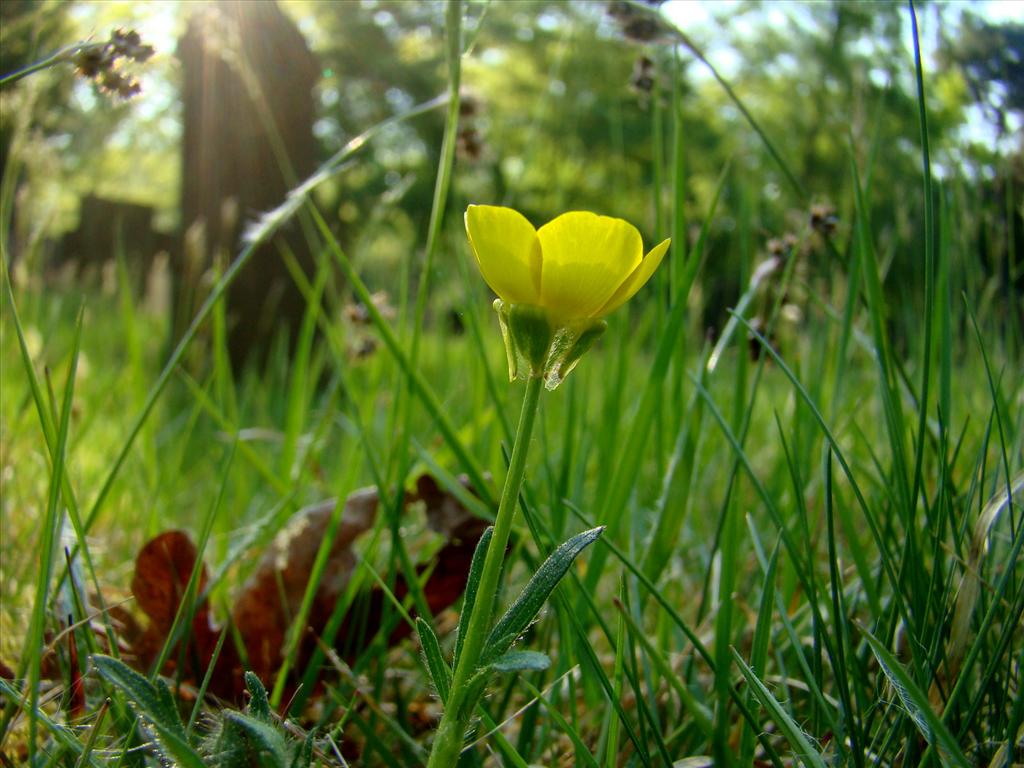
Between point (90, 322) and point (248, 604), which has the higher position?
point (248, 604)

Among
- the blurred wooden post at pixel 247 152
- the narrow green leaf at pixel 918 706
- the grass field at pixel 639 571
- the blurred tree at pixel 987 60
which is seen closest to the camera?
the narrow green leaf at pixel 918 706

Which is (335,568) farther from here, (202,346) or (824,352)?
(202,346)

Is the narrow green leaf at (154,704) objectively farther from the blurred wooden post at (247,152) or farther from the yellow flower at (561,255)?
the blurred wooden post at (247,152)

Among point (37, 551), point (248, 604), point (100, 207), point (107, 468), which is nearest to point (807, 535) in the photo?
point (248, 604)

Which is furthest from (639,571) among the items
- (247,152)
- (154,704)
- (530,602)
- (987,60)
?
(247,152)

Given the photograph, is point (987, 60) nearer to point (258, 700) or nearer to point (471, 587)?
point (471, 587)

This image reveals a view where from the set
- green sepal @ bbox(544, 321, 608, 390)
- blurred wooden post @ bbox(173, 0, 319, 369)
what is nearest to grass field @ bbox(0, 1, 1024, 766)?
green sepal @ bbox(544, 321, 608, 390)

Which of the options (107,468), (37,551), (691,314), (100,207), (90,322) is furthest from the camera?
(100,207)

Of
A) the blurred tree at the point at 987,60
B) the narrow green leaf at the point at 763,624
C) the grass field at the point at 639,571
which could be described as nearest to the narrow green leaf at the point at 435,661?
the grass field at the point at 639,571
